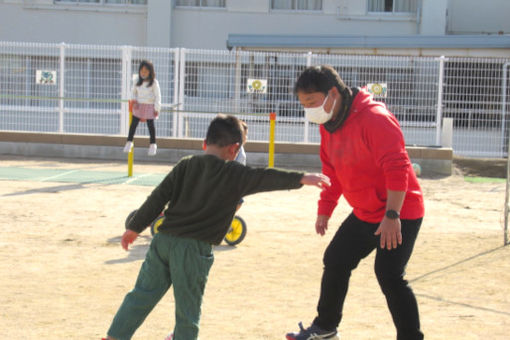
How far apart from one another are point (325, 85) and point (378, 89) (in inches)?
466

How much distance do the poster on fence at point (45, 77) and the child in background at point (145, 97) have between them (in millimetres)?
3943

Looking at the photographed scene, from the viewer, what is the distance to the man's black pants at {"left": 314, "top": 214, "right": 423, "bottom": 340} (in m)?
4.10

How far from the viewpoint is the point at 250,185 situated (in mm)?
3812

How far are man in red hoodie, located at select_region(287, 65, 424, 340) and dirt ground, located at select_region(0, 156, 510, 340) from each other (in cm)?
71

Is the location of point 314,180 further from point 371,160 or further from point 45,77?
point 45,77

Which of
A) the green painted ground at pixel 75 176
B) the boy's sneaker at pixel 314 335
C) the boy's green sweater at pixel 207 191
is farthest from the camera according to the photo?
the green painted ground at pixel 75 176

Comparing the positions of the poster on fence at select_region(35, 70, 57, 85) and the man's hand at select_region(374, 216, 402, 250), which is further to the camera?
the poster on fence at select_region(35, 70, 57, 85)

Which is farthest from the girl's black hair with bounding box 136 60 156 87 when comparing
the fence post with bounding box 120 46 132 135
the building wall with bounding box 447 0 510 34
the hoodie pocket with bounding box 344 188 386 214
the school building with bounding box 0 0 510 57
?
the building wall with bounding box 447 0 510 34

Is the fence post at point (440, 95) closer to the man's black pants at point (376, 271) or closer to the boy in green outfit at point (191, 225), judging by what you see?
the man's black pants at point (376, 271)

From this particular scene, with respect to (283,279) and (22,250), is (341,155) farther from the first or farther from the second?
(22,250)

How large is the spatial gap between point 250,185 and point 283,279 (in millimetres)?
2696

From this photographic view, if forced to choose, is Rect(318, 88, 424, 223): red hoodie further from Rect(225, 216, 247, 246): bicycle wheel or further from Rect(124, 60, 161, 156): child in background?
Rect(124, 60, 161, 156): child in background

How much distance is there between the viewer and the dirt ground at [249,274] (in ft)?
16.1

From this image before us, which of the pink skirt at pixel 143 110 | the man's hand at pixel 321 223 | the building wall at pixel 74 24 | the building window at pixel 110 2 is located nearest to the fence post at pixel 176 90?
the pink skirt at pixel 143 110
